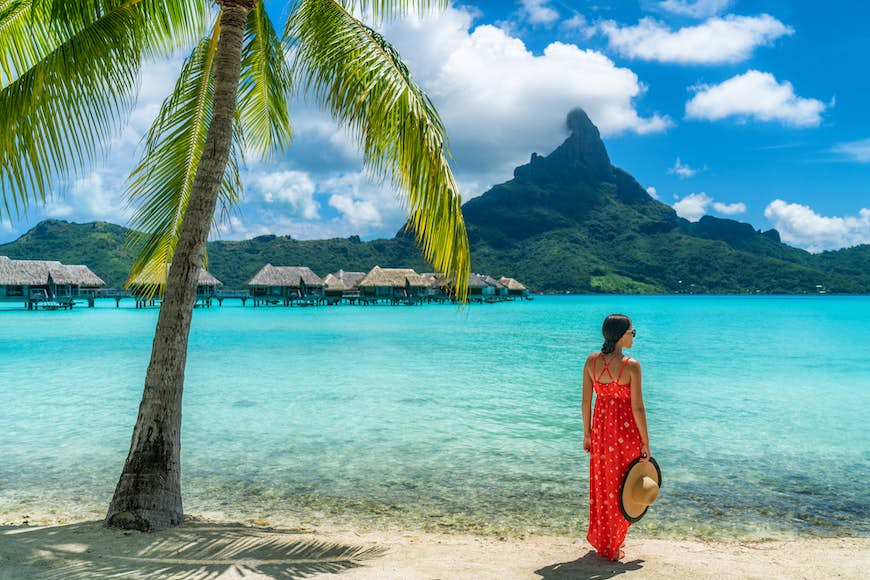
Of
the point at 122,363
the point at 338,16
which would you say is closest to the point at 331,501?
the point at 338,16

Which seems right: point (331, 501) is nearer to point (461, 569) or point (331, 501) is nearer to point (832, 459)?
point (461, 569)

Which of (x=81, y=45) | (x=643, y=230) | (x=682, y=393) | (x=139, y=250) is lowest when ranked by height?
(x=682, y=393)

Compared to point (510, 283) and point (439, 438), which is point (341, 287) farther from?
point (439, 438)

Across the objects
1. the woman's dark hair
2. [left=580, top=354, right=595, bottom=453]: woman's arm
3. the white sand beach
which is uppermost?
the woman's dark hair

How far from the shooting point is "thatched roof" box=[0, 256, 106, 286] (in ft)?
136

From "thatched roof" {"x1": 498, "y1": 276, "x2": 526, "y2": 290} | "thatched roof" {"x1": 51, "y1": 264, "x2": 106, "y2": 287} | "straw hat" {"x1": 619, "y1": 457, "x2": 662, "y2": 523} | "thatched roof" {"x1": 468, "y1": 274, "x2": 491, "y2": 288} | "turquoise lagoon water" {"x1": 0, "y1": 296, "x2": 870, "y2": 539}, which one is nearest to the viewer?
"straw hat" {"x1": 619, "y1": 457, "x2": 662, "y2": 523}

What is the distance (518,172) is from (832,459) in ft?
490

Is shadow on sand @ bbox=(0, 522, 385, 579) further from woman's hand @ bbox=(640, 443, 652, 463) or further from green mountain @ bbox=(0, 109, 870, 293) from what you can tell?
green mountain @ bbox=(0, 109, 870, 293)

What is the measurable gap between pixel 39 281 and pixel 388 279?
2876cm

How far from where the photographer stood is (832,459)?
765cm

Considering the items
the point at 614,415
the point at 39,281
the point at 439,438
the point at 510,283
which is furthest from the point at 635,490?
the point at 510,283

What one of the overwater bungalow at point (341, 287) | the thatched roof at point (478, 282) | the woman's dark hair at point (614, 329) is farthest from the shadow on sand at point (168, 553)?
the thatched roof at point (478, 282)

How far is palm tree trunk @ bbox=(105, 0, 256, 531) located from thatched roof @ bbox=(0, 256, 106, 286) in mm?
45888

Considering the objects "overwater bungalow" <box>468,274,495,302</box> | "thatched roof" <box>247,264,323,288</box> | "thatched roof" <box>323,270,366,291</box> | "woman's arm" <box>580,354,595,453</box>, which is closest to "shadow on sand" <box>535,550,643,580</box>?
"woman's arm" <box>580,354,595,453</box>
